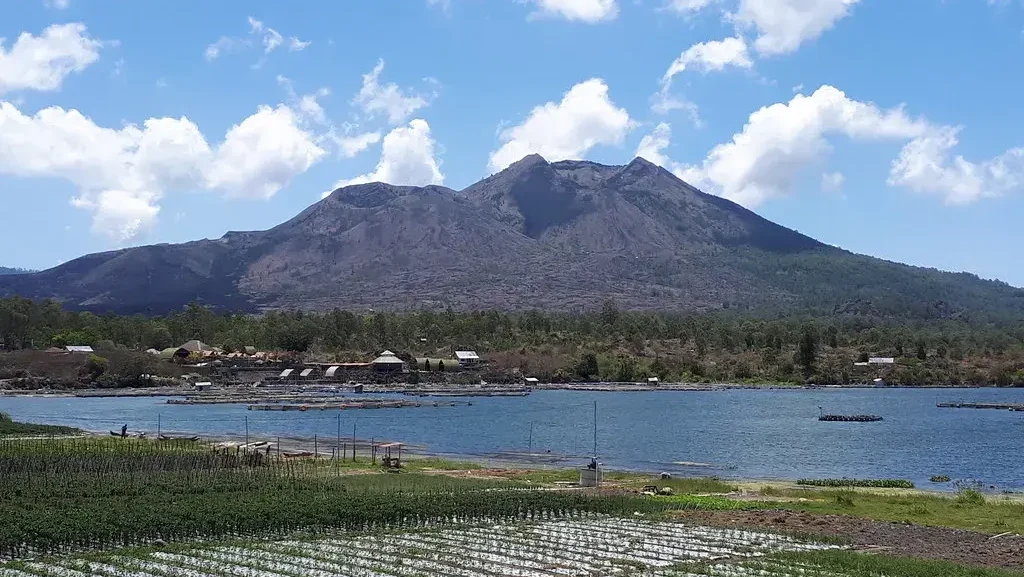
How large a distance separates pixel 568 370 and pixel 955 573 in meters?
148

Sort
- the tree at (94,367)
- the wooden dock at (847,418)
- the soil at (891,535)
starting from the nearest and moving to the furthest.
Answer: the soil at (891,535) → the wooden dock at (847,418) → the tree at (94,367)

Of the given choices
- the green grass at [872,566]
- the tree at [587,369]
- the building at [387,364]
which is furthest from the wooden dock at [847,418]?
the building at [387,364]

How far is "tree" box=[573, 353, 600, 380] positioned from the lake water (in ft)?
106

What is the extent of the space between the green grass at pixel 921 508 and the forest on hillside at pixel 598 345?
129m

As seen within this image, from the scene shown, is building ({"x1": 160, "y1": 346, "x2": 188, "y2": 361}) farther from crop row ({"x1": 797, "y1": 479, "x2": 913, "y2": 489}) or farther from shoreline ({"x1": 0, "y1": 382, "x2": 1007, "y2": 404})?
Result: crop row ({"x1": 797, "y1": 479, "x2": 913, "y2": 489})

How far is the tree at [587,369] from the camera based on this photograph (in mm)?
165500

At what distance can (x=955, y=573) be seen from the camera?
18.8 meters

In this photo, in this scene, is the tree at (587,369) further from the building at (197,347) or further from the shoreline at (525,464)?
the shoreline at (525,464)

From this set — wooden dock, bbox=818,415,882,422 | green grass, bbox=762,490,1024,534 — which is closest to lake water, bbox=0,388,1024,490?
wooden dock, bbox=818,415,882,422

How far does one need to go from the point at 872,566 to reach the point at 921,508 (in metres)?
12.1

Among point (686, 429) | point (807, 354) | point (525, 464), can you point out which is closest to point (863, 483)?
point (525, 464)

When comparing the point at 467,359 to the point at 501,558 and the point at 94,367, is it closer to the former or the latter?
the point at 94,367

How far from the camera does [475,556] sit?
21.2 metres

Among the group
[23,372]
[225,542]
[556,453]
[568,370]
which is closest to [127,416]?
[556,453]
